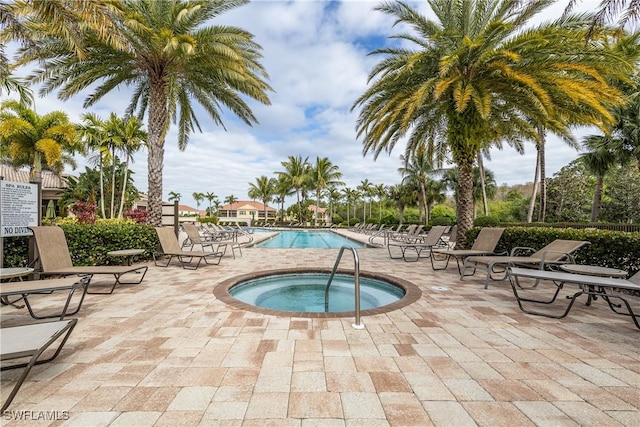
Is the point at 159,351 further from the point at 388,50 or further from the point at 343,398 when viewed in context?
the point at 388,50

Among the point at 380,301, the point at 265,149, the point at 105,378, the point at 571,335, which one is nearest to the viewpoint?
the point at 105,378

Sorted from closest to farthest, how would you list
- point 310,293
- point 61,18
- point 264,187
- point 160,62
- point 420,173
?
point 61,18 < point 310,293 < point 160,62 < point 420,173 < point 264,187

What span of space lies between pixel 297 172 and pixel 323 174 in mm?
3592

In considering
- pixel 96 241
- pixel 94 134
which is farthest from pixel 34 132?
pixel 96 241

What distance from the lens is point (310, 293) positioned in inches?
234

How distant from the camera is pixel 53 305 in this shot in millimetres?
4141

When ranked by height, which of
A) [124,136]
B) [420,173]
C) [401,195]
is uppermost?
[124,136]

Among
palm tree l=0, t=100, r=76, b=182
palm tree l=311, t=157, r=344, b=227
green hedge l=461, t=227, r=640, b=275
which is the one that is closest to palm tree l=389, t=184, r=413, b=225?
palm tree l=311, t=157, r=344, b=227

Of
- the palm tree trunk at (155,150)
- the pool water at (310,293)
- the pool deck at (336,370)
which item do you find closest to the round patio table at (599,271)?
the pool deck at (336,370)

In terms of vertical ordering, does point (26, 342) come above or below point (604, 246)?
below

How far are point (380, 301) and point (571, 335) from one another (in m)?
2.74

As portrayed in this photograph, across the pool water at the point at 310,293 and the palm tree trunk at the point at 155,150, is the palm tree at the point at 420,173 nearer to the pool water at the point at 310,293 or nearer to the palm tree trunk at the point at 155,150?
the palm tree trunk at the point at 155,150

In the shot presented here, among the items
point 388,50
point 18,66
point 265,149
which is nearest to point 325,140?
point 265,149

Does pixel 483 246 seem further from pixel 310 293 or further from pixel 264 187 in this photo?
pixel 264 187
